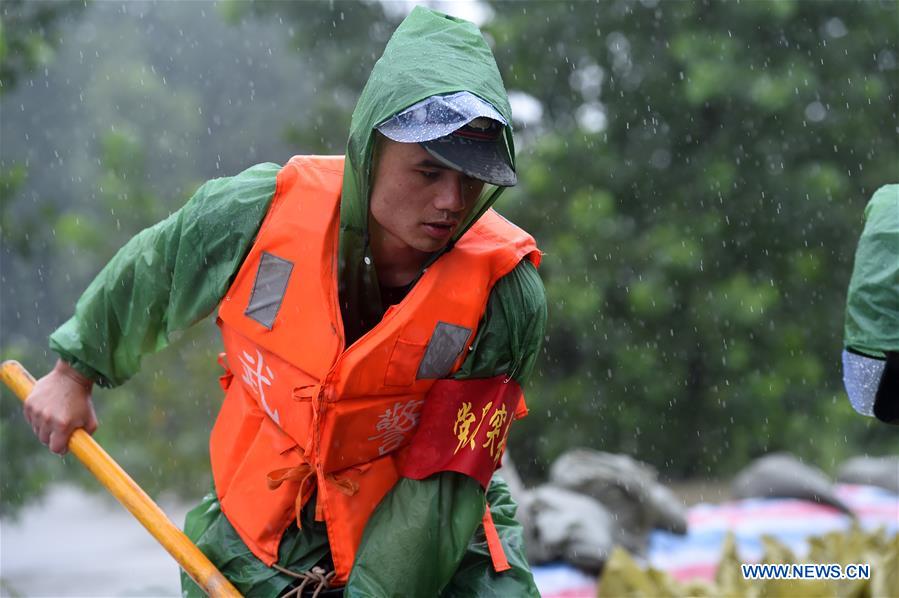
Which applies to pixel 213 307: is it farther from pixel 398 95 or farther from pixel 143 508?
pixel 398 95

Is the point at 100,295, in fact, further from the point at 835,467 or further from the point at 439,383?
the point at 835,467

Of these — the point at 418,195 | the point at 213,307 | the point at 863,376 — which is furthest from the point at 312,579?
the point at 863,376

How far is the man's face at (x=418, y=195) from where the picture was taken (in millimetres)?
2266

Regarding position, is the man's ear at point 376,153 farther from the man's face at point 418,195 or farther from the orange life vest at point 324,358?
the orange life vest at point 324,358

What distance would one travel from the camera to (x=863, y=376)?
280 cm

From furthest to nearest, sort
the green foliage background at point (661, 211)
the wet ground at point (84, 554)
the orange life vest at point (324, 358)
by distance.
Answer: the green foliage background at point (661, 211) < the wet ground at point (84, 554) < the orange life vest at point (324, 358)

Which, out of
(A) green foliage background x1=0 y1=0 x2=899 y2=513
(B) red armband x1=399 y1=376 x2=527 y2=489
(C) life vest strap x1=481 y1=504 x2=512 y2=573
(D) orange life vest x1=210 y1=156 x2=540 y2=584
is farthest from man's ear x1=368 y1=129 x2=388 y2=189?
(A) green foliage background x1=0 y1=0 x2=899 y2=513

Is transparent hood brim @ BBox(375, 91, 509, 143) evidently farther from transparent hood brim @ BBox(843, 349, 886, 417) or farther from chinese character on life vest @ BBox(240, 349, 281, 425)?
transparent hood brim @ BBox(843, 349, 886, 417)

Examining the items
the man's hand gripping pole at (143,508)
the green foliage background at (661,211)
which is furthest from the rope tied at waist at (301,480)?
the green foliage background at (661,211)

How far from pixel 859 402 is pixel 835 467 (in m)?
5.90

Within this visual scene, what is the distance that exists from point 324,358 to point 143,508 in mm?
590

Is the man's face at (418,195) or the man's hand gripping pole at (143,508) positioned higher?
the man's face at (418,195)

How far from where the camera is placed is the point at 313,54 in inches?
334

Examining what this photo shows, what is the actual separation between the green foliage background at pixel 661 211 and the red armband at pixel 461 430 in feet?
16.7
